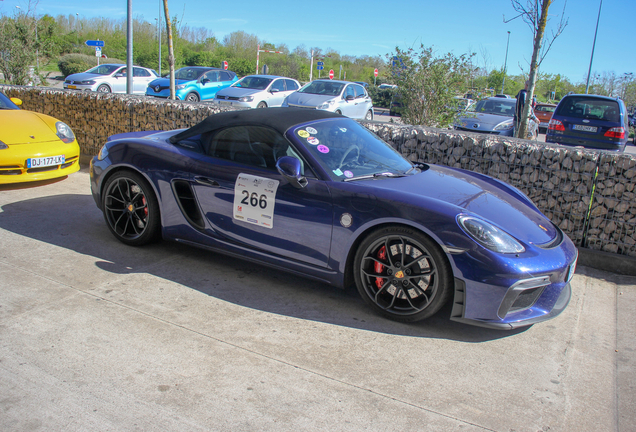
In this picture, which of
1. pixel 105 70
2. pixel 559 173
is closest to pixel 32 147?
pixel 559 173

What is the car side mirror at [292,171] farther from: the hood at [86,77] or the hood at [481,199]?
the hood at [86,77]

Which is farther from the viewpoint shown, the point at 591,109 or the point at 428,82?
the point at 591,109

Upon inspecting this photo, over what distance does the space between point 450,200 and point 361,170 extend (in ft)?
2.40

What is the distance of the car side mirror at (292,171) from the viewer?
3.57 meters

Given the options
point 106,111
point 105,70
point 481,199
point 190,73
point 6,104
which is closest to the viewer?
point 481,199

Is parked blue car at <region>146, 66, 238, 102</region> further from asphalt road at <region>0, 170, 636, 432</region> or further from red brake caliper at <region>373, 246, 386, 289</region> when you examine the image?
red brake caliper at <region>373, 246, 386, 289</region>

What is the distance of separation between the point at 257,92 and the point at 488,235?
14.1 metres

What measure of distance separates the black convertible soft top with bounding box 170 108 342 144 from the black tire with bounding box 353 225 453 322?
119 cm

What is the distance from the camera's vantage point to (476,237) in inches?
125

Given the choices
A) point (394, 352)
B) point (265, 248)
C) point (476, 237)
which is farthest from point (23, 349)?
point (476, 237)

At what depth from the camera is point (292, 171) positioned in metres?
3.56

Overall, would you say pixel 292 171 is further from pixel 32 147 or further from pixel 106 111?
pixel 106 111

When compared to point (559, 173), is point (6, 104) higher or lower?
higher

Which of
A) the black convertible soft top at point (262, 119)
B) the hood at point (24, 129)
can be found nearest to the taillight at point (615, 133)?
the black convertible soft top at point (262, 119)
